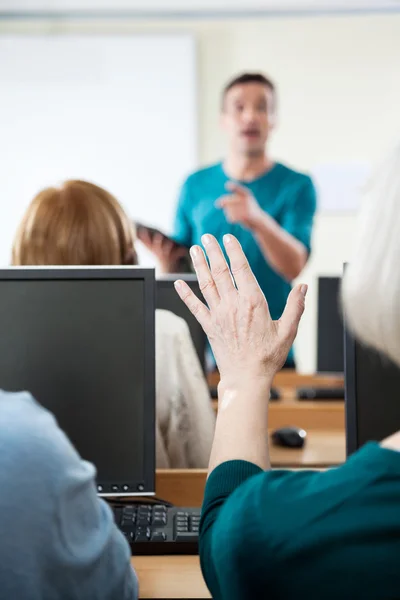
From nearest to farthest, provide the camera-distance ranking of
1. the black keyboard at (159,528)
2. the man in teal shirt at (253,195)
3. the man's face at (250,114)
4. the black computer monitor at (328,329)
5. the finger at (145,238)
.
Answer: the black keyboard at (159,528)
the finger at (145,238)
the black computer monitor at (328,329)
the man in teal shirt at (253,195)
the man's face at (250,114)

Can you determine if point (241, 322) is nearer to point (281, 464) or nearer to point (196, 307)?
point (196, 307)

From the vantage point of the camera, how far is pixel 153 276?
128 cm

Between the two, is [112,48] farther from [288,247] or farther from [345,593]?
[345,593]

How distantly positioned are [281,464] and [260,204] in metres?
1.88

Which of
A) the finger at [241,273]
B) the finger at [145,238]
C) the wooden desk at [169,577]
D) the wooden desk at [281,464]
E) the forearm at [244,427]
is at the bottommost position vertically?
the wooden desk at [169,577]

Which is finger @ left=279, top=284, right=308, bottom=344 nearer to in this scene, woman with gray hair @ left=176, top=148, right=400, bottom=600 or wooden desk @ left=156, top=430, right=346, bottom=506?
woman with gray hair @ left=176, top=148, right=400, bottom=600

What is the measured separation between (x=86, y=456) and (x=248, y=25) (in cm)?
373

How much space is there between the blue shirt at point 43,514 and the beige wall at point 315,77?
3.89 m

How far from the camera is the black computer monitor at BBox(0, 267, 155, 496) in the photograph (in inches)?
50.1

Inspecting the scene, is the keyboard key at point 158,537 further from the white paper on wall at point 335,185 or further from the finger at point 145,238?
the white paper on wall at point 335,185

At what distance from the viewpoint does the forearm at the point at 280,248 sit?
308 cm

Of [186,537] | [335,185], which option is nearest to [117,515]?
[186,537]

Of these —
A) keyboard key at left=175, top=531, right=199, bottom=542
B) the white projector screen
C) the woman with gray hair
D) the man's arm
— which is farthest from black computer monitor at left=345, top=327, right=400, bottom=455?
the white projector screen

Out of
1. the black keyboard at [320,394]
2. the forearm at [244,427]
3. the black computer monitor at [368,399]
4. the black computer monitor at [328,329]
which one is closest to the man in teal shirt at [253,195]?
the black computer monitor at [328,329]
